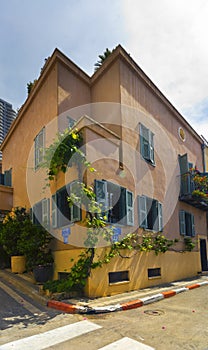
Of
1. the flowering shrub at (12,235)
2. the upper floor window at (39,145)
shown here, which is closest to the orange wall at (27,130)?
the upper floor window at (39,145)

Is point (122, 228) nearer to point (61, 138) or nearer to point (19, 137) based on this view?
point (61, 138)

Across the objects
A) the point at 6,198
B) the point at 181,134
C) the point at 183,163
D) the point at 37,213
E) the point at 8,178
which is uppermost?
the point at 181,134

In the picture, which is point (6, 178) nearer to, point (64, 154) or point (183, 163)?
point (64, 154)

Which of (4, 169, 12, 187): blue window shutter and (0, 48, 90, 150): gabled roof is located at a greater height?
(0, 48, 90, 150): gabled roof

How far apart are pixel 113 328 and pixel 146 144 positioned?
319 inches

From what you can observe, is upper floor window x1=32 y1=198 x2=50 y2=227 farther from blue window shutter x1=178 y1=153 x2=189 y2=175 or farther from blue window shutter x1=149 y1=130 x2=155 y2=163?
blue window shutter x1=178 y1=153 x2=189 y2=175

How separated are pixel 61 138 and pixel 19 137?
24.0 feet

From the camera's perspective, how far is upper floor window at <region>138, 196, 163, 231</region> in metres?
11.5

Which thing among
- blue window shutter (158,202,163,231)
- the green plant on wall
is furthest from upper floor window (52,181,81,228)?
blue window shutter (158,202,163,231)

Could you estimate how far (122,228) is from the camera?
10.0 metres

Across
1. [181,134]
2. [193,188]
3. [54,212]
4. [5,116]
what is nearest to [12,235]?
[54,212]

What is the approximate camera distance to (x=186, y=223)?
51.0 ft

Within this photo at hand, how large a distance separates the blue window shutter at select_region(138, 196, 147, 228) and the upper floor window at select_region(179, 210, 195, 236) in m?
3.72

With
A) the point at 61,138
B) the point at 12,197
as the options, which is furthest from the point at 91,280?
the point at 12,197
